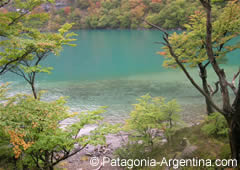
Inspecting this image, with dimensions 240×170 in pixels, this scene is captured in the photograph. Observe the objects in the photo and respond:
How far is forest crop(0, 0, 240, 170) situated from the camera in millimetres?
4734

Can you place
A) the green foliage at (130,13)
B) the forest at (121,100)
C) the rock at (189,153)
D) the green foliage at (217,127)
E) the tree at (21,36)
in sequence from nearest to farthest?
1. the forest at (121,100)
2. the tree at (21,36)
3. the rock at (189,153)
4. the green foliage at (217,127)
5. the green foliage at (130,13)

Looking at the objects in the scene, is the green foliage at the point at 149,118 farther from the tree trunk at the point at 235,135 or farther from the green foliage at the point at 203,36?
the tree trunk at the point at 235,135

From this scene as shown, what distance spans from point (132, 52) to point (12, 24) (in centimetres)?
2983

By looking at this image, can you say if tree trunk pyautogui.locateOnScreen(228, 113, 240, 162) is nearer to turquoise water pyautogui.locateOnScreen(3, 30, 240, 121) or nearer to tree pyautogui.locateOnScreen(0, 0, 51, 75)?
tree pyautogui.locateOnScreen(0, 0, 51, 75)

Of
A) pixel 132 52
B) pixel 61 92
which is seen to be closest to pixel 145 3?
pixel 132 52

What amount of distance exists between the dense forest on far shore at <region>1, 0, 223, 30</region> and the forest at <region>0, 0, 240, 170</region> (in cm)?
1663

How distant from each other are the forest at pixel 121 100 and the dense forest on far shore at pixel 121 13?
16632mm

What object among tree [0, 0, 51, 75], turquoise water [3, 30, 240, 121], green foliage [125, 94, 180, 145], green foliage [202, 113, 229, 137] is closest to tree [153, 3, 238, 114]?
green foliage [202, 113, 229, 137]

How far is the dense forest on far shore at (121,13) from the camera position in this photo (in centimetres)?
4742

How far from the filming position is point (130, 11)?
64.4m

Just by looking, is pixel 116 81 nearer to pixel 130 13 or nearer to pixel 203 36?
pixel 203 36

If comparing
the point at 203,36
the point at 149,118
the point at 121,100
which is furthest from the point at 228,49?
the point at 121,100

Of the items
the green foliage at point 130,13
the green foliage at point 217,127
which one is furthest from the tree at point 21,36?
the green foliage at point 130,13

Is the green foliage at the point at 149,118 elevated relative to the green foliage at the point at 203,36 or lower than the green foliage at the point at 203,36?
lower
